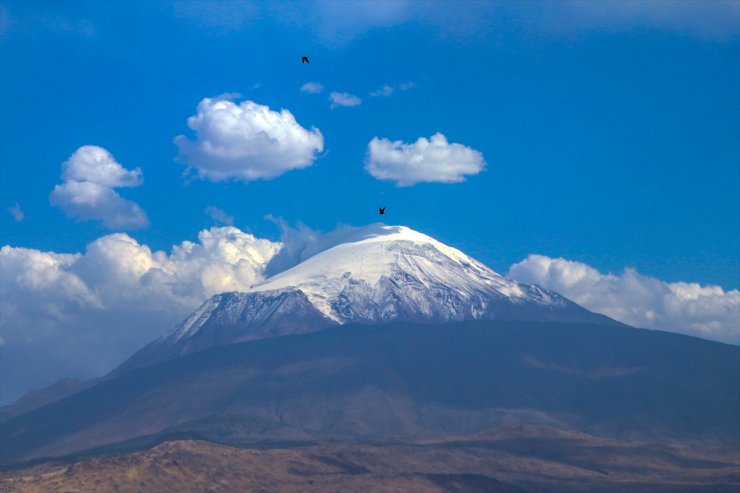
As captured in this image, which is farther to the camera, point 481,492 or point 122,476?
point 481,492

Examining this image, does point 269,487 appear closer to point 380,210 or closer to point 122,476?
point 122,476

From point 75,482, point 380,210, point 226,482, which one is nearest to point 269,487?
point 226,482

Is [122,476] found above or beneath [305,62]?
beneath

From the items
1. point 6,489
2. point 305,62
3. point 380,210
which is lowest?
point 6,489

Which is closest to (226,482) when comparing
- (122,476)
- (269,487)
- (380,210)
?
(269,487)

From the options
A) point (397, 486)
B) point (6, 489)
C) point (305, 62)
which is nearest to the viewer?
point (305, 62)

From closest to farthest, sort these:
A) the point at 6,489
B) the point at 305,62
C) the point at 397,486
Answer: the point at 305,62, the point at 6,489, the point at 397,486

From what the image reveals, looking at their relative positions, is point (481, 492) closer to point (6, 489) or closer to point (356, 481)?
point (356, 481)

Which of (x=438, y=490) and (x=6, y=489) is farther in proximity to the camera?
(x=438, y=490)

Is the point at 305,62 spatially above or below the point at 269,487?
above
